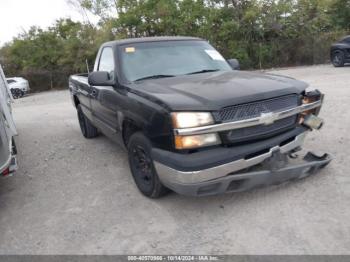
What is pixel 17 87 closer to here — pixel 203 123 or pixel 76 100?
pixel 76 100

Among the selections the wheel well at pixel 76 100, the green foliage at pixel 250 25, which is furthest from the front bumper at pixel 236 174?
the green foliage at pixel 250 25

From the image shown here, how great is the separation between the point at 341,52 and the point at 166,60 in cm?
1410

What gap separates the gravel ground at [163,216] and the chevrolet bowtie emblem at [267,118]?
2.81 ft

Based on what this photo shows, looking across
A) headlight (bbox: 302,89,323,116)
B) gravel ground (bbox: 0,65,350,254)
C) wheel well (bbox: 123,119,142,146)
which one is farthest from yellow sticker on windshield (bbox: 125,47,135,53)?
headlight (bbox: 302,89,323,116)

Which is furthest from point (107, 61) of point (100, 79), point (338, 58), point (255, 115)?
point (338, 58)

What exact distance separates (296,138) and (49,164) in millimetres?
3814

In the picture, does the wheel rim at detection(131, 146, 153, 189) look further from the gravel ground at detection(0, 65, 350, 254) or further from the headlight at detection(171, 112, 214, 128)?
the headlight at detection(171, 112, 214, 128)

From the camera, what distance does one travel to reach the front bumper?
10.9 ft

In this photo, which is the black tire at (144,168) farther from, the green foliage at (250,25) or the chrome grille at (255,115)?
the green foliage at (250,25)

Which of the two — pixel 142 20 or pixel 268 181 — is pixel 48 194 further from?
pixel 142 20

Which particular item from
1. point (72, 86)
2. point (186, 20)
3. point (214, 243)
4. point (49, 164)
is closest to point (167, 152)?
point (214, 243)

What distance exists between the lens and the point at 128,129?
14.2 feet

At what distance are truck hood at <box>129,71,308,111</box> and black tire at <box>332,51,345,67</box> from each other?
45.9 ft

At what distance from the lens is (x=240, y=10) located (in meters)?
21.6
